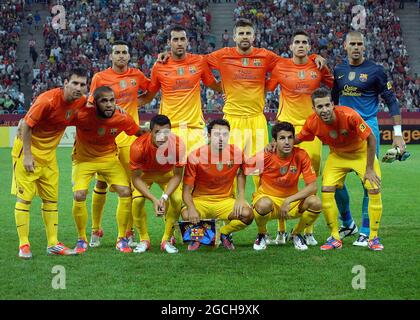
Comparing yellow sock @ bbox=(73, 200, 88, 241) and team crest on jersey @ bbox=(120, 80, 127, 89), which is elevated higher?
team crest on jersey @ bbox=(120, 80, 127, 89)

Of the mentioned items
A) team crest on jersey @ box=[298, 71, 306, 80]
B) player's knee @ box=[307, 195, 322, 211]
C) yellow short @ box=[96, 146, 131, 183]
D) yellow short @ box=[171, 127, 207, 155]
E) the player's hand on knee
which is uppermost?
team crest on jersey @ box=[298, 71, 306, 80]

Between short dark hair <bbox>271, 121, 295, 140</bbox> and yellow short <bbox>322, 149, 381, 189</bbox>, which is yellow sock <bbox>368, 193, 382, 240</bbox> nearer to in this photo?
yellow short <bbox>322, 149, 381, 189</bbox>

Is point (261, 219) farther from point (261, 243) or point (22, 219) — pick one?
point (22, 219)

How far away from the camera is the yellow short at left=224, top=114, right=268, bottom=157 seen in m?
8.83

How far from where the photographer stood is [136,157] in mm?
7848

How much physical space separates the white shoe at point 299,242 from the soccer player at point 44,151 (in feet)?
7.85

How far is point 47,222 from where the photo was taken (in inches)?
308

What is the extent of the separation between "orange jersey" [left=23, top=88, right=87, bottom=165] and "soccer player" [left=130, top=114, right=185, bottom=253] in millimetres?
796

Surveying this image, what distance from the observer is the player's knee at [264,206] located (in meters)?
7.83

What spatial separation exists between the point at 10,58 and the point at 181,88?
84.4 feet

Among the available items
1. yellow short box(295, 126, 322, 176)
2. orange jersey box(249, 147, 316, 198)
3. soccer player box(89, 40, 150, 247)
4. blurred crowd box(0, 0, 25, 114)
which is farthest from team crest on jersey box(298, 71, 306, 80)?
blurred crowd box(0, 0, 25, 114)

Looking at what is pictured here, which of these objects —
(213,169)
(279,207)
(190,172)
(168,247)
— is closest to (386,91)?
(279,207)

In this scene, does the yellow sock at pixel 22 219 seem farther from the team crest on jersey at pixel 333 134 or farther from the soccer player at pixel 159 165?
the team crest on jersey at pixel 333 134

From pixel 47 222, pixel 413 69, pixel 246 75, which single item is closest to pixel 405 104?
pixel 413 69
